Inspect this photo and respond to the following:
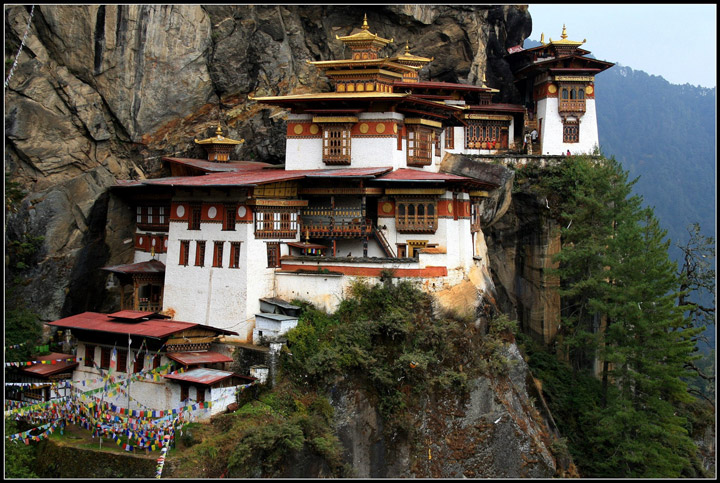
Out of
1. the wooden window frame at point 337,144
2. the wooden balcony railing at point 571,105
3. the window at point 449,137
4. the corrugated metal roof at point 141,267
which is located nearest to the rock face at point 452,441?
the corrugated metal roof at point 141,267

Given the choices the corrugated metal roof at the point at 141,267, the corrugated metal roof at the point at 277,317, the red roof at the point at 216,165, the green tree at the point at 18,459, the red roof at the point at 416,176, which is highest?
the red roof at the point at 216,165

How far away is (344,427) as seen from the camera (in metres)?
29.0

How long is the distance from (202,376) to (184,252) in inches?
310

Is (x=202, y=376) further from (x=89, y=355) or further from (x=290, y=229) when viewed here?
(x=290, y=229)

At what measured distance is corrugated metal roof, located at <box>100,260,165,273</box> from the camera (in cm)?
3530

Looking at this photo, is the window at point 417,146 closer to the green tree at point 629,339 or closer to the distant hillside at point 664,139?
the green tree at point 629,339

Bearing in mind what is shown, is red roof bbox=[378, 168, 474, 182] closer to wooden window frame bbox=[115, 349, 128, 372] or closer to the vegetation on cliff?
the vegetation on cliff

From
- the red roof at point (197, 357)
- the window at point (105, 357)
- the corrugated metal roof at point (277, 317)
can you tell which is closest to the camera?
the red roof at point (197, 357)

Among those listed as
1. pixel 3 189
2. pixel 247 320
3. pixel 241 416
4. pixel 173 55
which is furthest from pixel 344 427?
pixel 173 55

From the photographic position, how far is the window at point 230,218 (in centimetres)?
3344

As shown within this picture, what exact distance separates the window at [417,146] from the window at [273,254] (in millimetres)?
8429

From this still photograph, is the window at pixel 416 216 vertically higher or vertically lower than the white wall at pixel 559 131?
lower

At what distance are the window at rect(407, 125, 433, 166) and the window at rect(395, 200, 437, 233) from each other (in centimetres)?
373

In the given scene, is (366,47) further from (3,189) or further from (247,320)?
(3,189)
